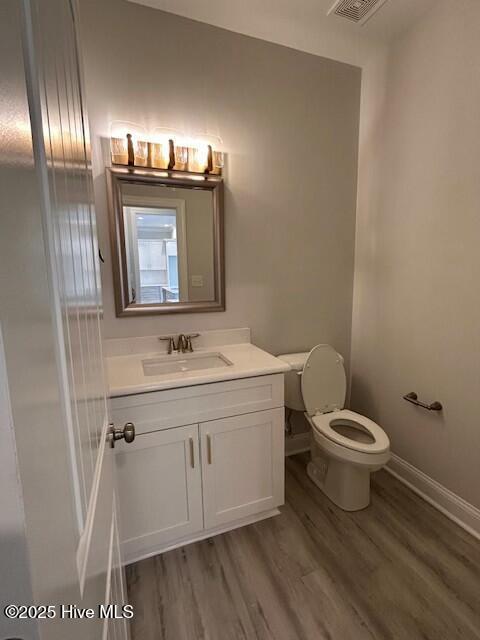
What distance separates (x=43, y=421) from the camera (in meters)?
0.29

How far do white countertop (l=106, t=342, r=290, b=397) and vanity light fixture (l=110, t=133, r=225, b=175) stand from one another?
1.04 meters

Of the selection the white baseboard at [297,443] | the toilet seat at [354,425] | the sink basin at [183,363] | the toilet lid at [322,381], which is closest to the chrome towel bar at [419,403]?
the toilet seat at [354,425]

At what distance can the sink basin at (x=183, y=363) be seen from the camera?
1734 millimetres

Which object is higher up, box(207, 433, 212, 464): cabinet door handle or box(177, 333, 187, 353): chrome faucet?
box(177, 333, 187, 353): chrome faucet

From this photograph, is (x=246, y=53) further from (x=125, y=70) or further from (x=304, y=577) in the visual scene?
(x=304, y=577)

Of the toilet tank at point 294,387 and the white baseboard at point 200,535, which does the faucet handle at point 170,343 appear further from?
the white baseboard at point 200,535

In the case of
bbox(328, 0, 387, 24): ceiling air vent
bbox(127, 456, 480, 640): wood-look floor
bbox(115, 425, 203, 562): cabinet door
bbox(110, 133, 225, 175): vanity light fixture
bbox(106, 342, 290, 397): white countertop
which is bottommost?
bbox(127, 456, 480, 640): wood-look floor

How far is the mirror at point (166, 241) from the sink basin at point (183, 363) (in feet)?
0.92

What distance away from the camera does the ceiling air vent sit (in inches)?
63.4

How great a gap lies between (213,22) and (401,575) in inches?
116

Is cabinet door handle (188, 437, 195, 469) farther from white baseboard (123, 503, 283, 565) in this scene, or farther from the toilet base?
the toilet base

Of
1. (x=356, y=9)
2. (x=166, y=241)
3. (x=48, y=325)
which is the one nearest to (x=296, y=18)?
(x=356, y=9)

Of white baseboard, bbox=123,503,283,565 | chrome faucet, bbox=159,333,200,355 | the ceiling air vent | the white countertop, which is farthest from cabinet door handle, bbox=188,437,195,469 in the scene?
the ceiling air vent

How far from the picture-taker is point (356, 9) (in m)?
1.66
